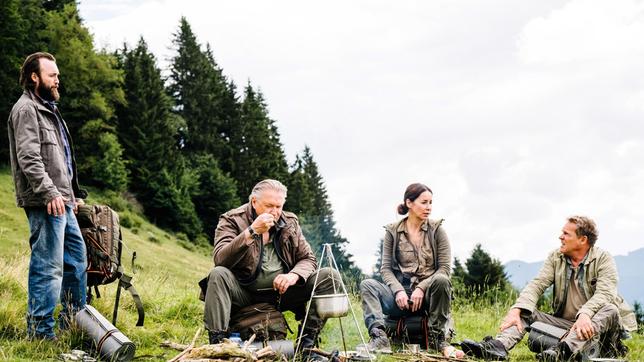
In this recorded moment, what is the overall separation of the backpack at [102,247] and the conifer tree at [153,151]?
40.8 meters

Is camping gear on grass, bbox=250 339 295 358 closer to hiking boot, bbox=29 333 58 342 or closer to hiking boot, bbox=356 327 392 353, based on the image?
hiking boot, bbox=356 327 392 353

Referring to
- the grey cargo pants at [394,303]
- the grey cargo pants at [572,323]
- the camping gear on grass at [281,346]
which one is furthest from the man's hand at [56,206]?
the grey cargo pants at [572,323]

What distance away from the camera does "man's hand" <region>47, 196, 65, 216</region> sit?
491 centimetres

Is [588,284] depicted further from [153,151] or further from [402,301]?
[153,151]

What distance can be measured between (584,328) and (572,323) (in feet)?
1.76

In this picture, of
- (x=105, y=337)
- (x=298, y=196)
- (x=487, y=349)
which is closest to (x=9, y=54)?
(x=298, y=196)

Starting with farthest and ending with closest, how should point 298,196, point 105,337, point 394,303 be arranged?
point 298,196, point 394,303, point 105,337

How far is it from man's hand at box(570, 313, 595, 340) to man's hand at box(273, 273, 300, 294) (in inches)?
88.9

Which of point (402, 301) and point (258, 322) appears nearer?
point (258, 322)

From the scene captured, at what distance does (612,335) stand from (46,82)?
195 inches

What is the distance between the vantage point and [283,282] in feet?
17.4

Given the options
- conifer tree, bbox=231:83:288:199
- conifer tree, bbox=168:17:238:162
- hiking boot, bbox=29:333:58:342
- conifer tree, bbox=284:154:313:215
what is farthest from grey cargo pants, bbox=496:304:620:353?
conifer tree, bbox=168:17:238:162

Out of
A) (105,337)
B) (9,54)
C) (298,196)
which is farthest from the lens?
(298,196)

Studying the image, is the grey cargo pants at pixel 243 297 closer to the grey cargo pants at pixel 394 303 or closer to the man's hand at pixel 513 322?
the grey cargo pants at pixel 394 303
